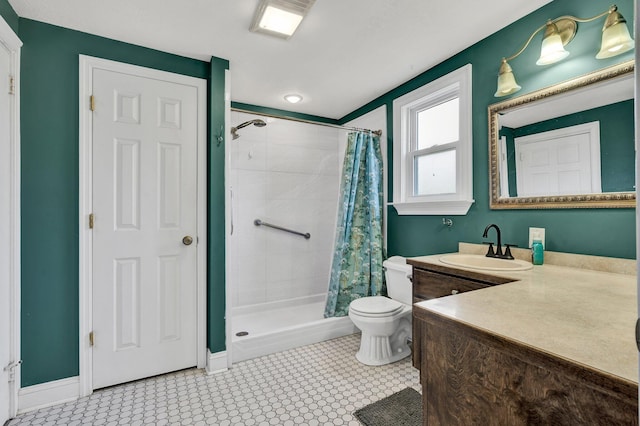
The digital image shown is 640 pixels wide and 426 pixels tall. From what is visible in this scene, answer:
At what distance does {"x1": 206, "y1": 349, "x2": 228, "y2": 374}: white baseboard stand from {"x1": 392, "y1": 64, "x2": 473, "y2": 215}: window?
6.10ft

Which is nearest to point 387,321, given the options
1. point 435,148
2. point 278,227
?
point 435,148

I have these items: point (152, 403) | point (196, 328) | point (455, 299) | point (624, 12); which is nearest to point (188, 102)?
point (196, 328)

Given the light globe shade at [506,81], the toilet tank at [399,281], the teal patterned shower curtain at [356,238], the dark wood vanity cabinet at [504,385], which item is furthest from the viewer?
the teal patterned shower curtain at [356,238]

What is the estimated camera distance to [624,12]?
1.47m

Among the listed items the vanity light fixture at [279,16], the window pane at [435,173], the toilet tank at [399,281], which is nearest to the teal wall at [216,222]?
the vanity light fixture at [279,16]

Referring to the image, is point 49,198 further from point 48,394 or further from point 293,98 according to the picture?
point 293,98

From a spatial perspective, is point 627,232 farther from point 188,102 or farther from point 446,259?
point 188,102

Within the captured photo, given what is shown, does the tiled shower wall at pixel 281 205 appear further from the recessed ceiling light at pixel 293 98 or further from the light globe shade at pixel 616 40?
the light globe shade at pixel 616 40

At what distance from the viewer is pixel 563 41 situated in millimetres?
1662

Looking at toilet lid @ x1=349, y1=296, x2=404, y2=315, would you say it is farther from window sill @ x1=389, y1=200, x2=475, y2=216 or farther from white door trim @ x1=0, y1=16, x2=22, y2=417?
white door trim @ x1=0, y1=16, x2=22, y2=417

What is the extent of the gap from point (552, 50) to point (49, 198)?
9.67ft

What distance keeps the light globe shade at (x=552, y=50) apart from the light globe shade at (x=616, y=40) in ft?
0.58

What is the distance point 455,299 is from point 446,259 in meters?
0.93

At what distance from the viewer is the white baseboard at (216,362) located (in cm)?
217
